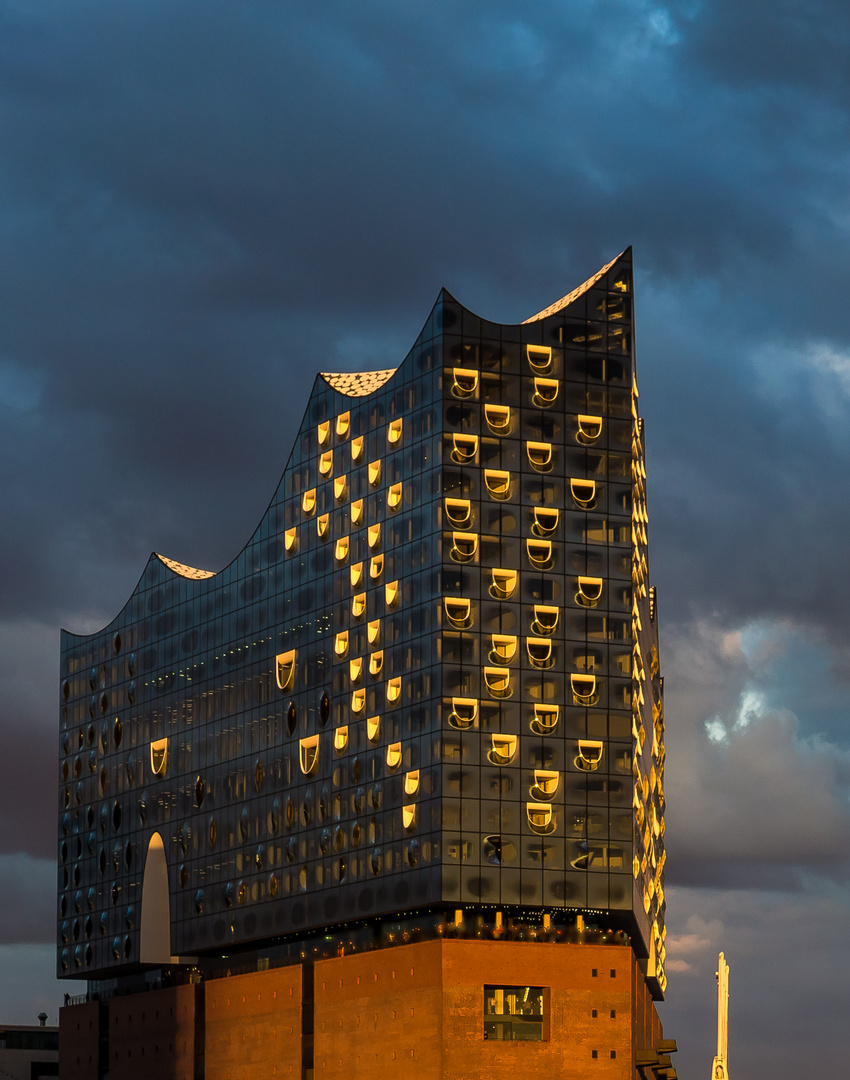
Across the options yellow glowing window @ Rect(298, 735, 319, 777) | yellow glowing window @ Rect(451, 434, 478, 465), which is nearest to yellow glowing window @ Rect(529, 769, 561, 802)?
yellow glowing window @ Rect(298, 735, 319, 777)

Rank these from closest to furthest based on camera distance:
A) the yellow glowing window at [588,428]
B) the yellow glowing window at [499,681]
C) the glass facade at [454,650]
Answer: the glass facade at [454,650]
the yellow glowing window at [499,681]
the yellow glowing window at [588,428]

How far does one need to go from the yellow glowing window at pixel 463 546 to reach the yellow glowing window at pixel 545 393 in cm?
948

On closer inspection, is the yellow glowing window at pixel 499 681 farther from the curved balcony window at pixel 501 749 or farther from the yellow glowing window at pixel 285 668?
the yellow glowing window at pixel 285 668

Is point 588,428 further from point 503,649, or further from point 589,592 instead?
point 503,649

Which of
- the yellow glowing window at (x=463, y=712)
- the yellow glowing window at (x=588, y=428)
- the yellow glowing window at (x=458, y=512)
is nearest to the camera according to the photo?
the yellow glowing window at (x=463, y=712)

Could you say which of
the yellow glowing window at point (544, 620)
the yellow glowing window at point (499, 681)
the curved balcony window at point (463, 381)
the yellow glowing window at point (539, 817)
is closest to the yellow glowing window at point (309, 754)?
the yellow glowing window at point (499, 681)

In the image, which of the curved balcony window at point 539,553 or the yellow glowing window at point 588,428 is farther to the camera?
the yellow glowing window at point 588,428

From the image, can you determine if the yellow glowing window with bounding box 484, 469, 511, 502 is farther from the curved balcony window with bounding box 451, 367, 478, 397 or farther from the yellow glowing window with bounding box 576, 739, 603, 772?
the yellow glowing window with bounding box 576, 739, 603, 772

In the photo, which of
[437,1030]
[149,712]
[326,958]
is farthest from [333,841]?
[149,712]

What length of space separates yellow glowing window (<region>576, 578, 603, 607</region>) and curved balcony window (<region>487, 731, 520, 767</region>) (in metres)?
9.52

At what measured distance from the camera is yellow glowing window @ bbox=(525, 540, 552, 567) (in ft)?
404

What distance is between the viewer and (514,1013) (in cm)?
11556

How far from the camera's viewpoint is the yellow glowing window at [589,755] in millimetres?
121688

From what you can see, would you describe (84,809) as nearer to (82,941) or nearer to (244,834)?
(82,941)
